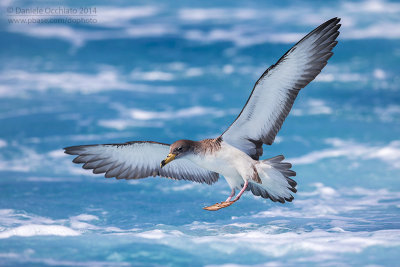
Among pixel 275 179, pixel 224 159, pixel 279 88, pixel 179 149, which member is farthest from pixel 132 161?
pixel 279 88

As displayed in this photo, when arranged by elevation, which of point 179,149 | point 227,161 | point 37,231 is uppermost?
point 179,149

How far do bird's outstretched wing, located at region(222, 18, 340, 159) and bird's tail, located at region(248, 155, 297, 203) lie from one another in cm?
55

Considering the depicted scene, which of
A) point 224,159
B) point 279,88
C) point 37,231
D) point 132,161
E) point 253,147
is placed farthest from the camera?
point 132,161

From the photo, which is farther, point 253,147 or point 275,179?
point 253,147

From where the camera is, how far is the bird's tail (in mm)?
9406

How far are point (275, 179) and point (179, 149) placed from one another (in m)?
1.47

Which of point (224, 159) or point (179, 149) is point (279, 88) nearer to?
point (224, 159)

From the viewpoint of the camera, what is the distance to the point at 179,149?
938 cm

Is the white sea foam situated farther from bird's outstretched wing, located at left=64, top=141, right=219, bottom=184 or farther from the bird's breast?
the bird's breast

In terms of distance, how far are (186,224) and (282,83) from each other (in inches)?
114

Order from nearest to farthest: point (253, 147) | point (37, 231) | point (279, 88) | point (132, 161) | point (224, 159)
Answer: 1. point (279, 88)
2. point (224, 159)
3. point (37, 231)
4. point (253, 147)
5. point (132, 161)

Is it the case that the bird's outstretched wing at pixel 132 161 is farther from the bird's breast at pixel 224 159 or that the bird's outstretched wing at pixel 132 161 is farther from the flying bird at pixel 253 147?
the bird's breast at pixel 224 159

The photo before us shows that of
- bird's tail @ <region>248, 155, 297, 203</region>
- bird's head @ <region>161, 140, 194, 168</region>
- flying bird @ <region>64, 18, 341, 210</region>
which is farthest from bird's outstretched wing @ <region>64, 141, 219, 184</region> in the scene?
bird's tail @ <region>248, 155, 297, 203</region>

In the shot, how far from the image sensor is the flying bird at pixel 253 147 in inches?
359
